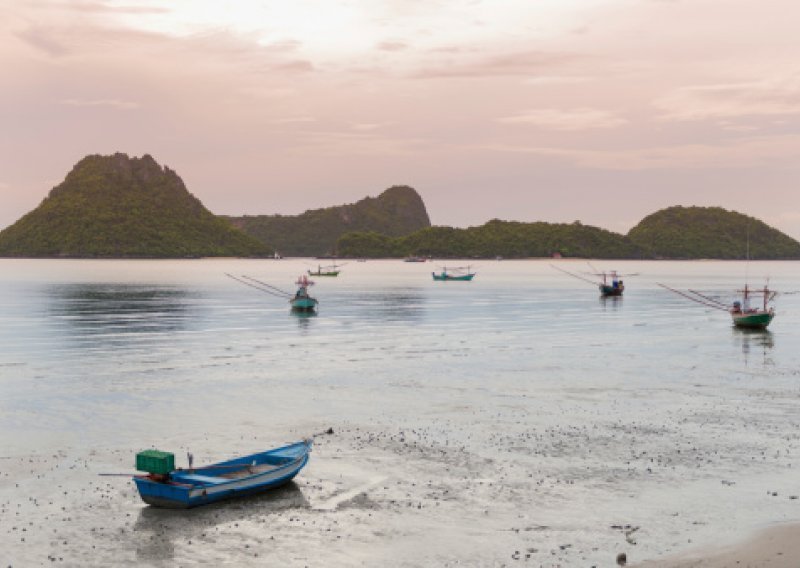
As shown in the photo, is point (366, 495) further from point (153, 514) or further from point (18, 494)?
point (18, 494)

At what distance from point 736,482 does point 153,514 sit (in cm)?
2166

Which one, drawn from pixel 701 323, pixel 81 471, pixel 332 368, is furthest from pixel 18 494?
pixel 701 323

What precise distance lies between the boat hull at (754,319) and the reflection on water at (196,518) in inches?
3020

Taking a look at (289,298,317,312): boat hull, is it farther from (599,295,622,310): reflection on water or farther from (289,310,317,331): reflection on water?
(599,295,622,310): reflection on water

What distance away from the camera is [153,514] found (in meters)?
28.5

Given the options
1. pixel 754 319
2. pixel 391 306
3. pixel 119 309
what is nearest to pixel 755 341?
pixel 754 319

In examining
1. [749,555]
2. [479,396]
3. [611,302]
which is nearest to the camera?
[749,555]

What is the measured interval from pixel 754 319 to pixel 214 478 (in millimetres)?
79858

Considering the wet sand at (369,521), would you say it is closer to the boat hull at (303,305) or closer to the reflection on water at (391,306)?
the reflection on water at (391,306)

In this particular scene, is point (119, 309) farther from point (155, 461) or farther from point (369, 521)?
point (369, 521)

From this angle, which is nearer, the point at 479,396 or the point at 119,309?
the point at 479,396

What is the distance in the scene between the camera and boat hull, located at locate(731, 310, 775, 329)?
309 ft

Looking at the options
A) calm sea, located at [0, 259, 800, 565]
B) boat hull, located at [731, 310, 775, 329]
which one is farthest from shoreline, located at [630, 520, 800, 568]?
boat hull, located at [731, 310, 775, 329]

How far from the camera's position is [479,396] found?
168 feet
